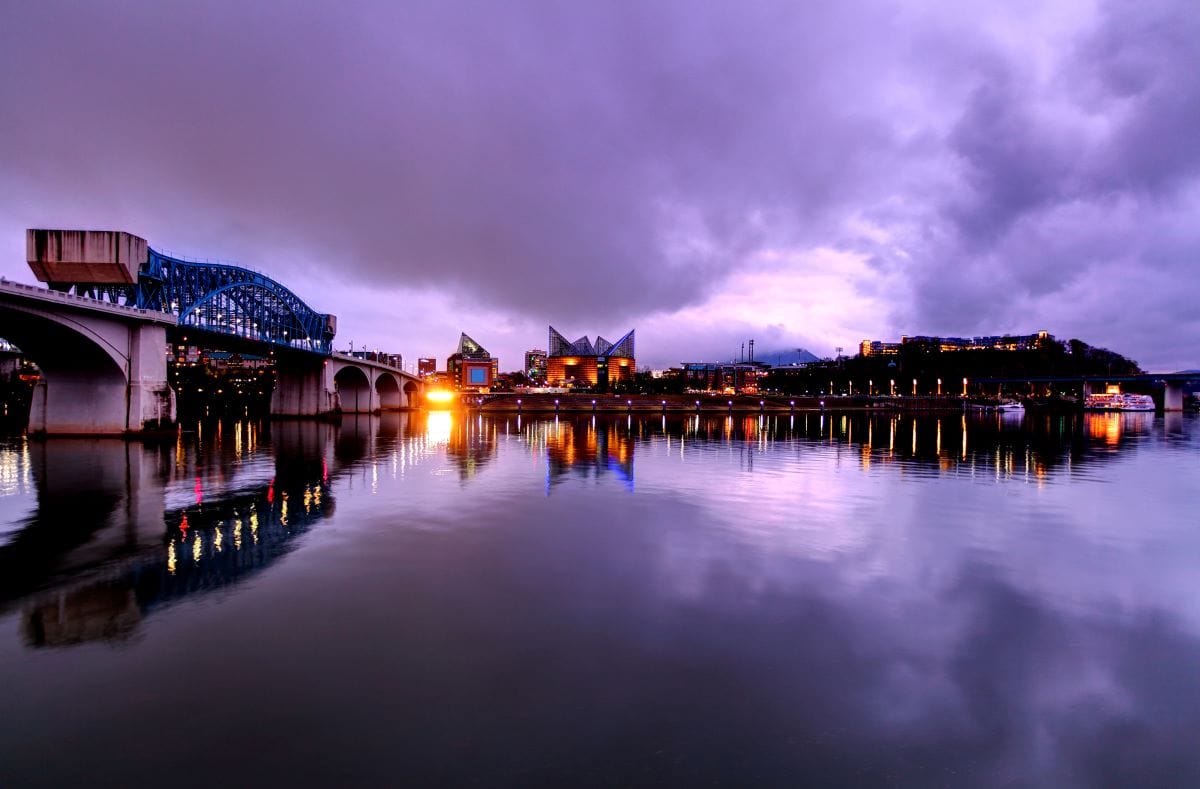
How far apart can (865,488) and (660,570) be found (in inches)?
633

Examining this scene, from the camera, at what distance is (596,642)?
9.64 m

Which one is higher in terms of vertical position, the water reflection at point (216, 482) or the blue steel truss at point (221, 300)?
the blue steel truss at point (221, 300)

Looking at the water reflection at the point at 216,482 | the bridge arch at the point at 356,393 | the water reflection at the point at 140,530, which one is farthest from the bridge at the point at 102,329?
the bridge arch at the point at 356,393

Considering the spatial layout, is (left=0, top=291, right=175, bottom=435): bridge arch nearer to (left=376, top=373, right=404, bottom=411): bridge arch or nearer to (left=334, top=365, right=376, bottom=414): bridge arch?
(left=334, top=365, right=376, bottom=414): bridge arch

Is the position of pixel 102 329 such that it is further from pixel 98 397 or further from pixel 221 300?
pixel 221 300

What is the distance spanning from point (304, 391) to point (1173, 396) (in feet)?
695

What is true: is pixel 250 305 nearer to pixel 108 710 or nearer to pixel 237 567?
pixel 237 567

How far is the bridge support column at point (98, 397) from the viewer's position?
154 feet

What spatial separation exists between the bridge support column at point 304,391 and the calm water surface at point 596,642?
73822 millimetres

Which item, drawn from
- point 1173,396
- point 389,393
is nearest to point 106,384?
point 389,393

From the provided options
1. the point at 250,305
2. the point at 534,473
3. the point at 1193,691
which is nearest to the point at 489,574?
the point at 1193,691

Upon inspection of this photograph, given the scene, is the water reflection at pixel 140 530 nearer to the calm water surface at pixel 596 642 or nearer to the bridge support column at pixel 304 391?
the calm water surface at pixel 596 642

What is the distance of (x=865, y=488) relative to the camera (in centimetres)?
2608


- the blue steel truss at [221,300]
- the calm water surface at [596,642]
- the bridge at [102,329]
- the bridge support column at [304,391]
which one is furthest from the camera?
the bridge support column at [304,391]
